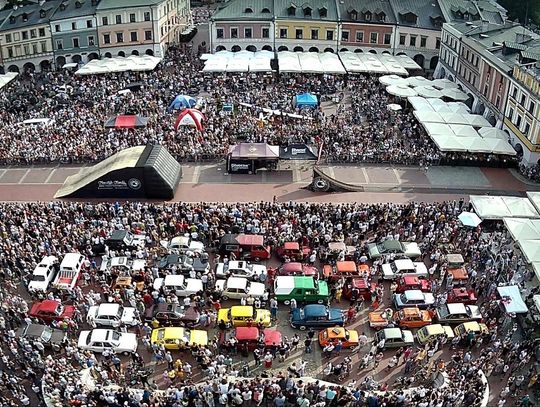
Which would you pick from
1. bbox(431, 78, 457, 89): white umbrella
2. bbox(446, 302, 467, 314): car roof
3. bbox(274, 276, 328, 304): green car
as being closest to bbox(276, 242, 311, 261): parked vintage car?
bbox(274, 276, 328, 304): green car

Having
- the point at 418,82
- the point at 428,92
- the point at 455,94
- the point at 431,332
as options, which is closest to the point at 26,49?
the point at 418,82

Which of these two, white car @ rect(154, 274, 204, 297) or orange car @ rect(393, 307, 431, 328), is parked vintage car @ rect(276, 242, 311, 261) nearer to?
white car @ rect(154, 274, 204, 297)

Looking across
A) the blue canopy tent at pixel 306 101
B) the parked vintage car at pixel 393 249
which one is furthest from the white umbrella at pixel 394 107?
the parked vintage car at pixel 393 249

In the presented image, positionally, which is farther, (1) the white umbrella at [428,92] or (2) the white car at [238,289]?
(1) the white umbrella at [428,92]

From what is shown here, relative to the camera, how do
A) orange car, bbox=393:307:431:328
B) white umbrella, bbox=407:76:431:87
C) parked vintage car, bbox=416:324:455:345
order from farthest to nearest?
white umbrella, bbox=407:76:431:87 < orange car, bbox=393:307:431:328 < parked vintage car, bbox=416:324:455:345

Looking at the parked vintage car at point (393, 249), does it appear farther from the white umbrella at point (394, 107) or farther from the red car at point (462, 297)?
the white umbrella at point (394, 107)

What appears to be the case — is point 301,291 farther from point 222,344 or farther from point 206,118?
point 206,118
